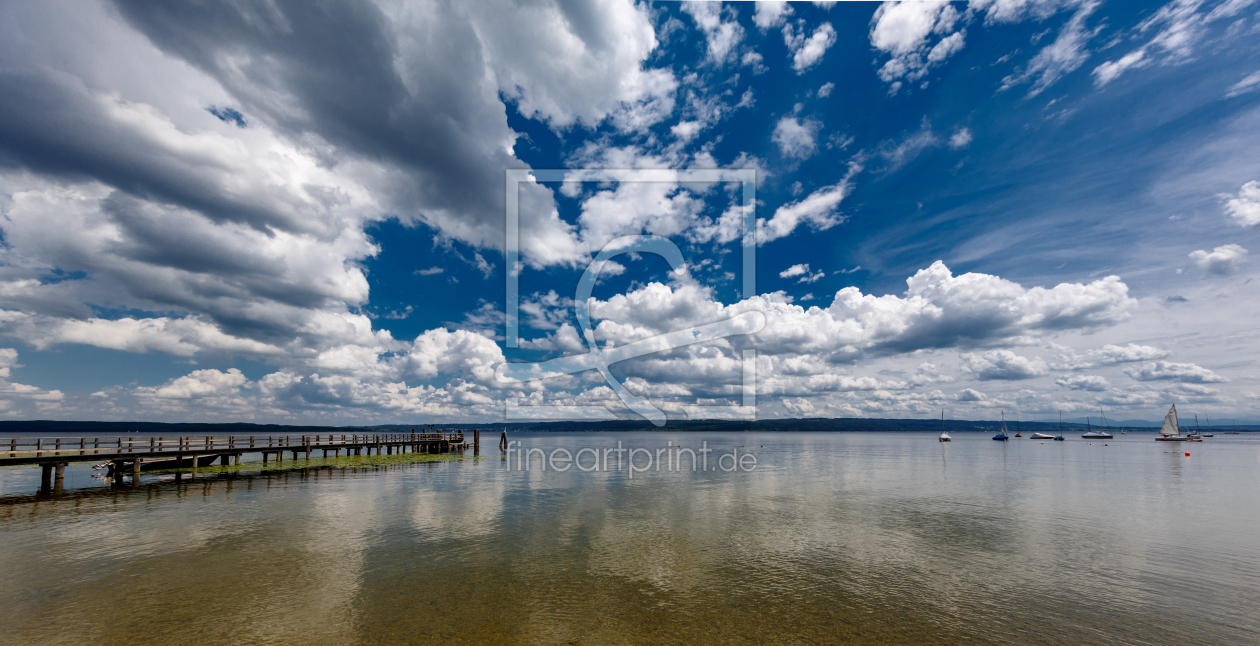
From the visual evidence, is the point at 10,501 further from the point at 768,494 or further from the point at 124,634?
the point at 768,494

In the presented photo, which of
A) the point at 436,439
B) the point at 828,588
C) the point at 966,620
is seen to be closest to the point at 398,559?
the point at 828,588

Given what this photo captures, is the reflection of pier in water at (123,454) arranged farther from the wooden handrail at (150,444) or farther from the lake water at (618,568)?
the lake water at (618,568)

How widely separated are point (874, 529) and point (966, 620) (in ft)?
39.3

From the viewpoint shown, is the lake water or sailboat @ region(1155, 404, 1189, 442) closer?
the lake water

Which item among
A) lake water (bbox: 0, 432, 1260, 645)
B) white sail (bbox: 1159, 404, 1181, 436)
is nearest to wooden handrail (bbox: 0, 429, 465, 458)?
lake water (bbox: 0, 432, 1260, 645)

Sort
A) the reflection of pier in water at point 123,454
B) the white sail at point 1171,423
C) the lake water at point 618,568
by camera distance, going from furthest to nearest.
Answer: the white sail at point 1171,423, the reflection of pier in water at point 123,454, the lake water at point 618,568

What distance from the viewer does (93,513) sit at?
2800cm

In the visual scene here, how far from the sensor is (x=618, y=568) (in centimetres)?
1883

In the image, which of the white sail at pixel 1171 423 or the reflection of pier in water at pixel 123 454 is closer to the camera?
the reflection of pier in water at pixel 123 454

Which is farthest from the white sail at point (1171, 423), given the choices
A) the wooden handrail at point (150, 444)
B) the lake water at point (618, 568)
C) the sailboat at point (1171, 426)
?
the wooden handrail at point (150, 444)

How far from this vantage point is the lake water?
1358 cm

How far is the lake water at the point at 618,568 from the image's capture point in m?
13.6

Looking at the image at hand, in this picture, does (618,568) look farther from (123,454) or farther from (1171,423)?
(1171,423)

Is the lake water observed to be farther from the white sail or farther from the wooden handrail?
the white sail
